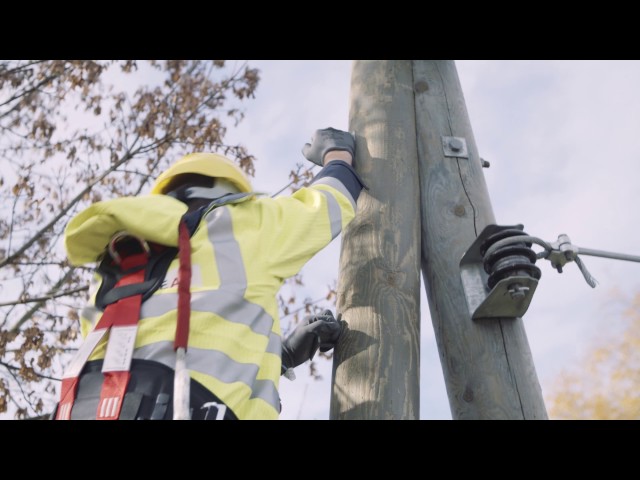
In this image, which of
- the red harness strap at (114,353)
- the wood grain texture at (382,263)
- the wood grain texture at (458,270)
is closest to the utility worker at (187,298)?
the red harness strap at (114,353)

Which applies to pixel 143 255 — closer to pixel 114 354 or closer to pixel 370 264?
pixel 114 354

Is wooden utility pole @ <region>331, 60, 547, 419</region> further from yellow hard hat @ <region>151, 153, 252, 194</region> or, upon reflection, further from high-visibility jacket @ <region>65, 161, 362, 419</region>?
yellow hard hat @ <region>151, 153, 252, 194</region>

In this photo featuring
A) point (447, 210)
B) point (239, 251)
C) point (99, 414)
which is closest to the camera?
point (99, 414)

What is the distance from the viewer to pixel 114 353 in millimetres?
1743

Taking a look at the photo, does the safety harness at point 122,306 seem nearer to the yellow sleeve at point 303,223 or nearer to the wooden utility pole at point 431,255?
the yellow sleeve at point 303,223

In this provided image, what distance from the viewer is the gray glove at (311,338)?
2330 millimetres

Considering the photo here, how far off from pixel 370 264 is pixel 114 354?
3.38 ft

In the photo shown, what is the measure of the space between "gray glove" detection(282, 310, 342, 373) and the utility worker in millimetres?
263

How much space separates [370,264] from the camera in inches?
95.9

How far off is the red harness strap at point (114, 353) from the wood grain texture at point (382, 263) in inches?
30.6
